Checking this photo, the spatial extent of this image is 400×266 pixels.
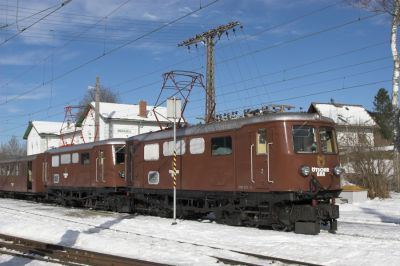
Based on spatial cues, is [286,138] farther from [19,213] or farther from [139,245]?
[19,213]

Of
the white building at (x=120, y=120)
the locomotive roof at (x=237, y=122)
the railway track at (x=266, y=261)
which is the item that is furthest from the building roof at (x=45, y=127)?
the railway track at (x=266, y=261)

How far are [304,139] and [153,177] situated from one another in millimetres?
7027

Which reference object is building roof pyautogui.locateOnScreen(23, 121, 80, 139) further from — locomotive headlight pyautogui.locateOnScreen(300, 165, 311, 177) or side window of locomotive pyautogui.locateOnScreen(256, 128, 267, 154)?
locomotive headlight pyautogui.locateOnScreen(300, 165, 311, 177)

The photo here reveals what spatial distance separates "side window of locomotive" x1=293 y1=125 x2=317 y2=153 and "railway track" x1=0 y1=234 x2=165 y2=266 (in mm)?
5707

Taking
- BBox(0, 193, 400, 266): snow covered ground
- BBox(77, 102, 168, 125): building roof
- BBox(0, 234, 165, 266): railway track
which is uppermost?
BBox(77, 102, 168, 125): building roof

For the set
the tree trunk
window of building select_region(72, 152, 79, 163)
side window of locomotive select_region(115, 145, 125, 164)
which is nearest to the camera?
side window of locomotive select_region(115, 145, 125, 164)

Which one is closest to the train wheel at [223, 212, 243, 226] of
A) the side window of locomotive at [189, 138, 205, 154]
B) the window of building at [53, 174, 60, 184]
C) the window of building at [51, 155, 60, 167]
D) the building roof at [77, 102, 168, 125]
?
the side window of locomotive at [189, 138, 205, 154]

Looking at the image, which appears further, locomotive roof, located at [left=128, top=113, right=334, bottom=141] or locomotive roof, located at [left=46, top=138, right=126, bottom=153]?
locomotive roof, located at [left=46, top=138, right=126, bottom=153]

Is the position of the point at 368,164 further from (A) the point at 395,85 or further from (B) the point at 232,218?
(B) the point at 232,218

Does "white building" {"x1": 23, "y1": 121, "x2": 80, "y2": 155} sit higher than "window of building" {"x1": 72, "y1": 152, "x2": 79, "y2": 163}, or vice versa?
"white building" {"x1": 23, "y1": 121, "x2": 80, "y2": 155}

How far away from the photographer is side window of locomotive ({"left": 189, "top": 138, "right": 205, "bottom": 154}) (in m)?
16.2

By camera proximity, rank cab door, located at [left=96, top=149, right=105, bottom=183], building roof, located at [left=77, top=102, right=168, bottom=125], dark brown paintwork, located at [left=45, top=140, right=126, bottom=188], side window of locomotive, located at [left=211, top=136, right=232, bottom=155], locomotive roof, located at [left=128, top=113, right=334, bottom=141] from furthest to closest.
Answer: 1. building roof, located at [left=77, top=102, right=168, bottom=125]
2. cab door, located at [left=96, top=149, right=105, bottom=183]
3. dark brown paintwork, located at [left=45, top=140, right=126, bottom=188]
4. side window of locomotive, located at [left=211, top=136, right=232, bottom=155]
5. locomotive roof, located at [left=128, top=113, right=334, bottom=141]

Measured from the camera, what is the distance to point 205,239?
12.5m

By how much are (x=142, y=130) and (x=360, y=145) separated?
34.5m
